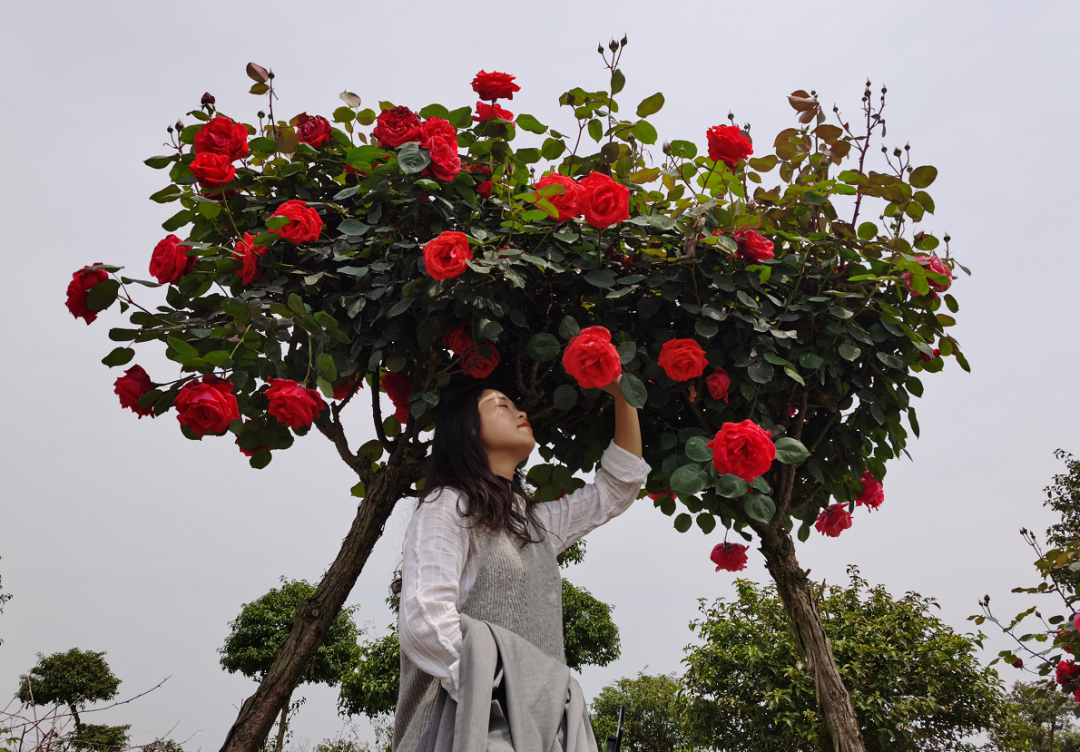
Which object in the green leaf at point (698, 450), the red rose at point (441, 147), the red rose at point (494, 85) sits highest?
the red rose at point (494, 85)

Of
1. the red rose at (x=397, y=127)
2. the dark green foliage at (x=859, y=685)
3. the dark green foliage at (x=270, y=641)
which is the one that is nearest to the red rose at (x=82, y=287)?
the red rose at (x=397, y=127)

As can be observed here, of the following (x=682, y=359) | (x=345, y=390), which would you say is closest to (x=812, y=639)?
(x=682, y=359)

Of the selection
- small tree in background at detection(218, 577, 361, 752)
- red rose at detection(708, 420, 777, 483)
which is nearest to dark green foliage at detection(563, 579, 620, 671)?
small tree in background at detection(218, 577, 361, 752)

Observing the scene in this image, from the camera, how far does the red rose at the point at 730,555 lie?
2.45 meters

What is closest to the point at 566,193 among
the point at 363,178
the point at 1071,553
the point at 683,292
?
the point at 683,292

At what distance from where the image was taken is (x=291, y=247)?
2100mm

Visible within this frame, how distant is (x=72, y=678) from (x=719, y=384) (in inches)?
505

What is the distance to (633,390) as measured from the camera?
1846 millimetres

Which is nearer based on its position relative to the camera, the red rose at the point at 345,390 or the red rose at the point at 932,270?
the red rose at the point at 932,270

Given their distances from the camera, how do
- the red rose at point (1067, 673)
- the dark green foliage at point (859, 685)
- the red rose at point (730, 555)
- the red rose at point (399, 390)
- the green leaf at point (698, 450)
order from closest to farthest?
the green leaf at point (698, 450)
the red rose at point (399, 390)
the red rose at point (730, 555)
the red rose at point (1067, 673)
the dark green foliage at point (859, 685)

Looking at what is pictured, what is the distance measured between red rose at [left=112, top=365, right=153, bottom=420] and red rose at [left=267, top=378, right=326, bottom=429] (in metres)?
0.39

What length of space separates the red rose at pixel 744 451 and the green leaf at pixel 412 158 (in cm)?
97

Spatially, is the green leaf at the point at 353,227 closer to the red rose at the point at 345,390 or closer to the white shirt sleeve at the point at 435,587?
the red rose at the point at 345,390

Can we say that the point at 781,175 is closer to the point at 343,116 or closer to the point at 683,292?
the point at 683,292
